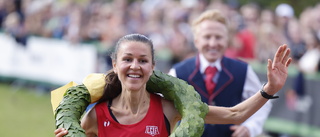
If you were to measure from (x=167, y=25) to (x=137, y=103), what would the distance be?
29.3 ft

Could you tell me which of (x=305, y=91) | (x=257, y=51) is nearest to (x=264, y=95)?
(x=305, y=91)

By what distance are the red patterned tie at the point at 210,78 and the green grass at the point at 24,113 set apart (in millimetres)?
4988

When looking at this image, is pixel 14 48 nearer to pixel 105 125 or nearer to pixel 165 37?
pixel 165 37

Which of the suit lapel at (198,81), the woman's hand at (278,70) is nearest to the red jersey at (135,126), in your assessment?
the woman's hand at (278,70)

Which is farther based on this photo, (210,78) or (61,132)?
(210,78)

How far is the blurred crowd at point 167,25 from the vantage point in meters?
11.3

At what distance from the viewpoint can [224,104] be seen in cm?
622

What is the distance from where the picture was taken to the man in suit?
624 cm

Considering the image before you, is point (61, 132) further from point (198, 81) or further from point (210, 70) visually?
point (210, 70)

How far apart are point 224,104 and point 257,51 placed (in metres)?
5.61

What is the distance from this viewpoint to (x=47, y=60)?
14.6m

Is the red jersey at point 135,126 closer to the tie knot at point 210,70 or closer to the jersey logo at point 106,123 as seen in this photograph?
the jersey logo at point 106,123

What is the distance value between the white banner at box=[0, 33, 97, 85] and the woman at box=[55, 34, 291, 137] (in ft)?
29.1

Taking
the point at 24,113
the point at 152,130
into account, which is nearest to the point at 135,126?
the point at 152,130
